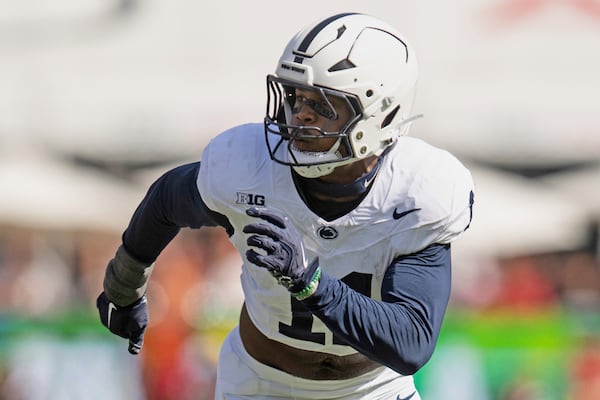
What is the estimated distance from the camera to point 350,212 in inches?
127

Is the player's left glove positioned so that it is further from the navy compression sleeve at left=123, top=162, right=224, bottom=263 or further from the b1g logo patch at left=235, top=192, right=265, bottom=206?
the navy compression sleeve at left=123, top=162, right=224, bottom=263

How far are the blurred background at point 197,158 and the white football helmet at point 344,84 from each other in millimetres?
3918

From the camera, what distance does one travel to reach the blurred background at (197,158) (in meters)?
7.14

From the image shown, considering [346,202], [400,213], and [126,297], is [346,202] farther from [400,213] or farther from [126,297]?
[126,297]

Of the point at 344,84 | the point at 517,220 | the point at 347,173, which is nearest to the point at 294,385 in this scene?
the point at 347,173

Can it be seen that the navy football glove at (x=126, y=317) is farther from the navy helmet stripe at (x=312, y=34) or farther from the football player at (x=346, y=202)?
the navy helmet stripe at (x=312, y=34)

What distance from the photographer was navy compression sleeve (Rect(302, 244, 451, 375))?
2891mm

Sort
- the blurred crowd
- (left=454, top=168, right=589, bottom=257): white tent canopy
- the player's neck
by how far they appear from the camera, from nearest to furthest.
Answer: the player's neck → the blurred crowd → (left=454, top=168, right=589, bottom=257): white tent canopy

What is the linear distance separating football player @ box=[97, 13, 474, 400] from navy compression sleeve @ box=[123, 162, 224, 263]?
0.01 metres

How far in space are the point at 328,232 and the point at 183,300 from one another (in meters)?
4.41

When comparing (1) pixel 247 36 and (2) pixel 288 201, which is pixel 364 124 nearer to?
(2) pixel 288 201

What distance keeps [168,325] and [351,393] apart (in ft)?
12.8

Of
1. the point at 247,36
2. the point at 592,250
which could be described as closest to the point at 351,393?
the point at 592,250

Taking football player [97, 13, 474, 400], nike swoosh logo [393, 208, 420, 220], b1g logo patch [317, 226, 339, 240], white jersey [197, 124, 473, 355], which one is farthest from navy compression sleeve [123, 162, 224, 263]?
nike swoosh logo [393, 208, 420, 220]
